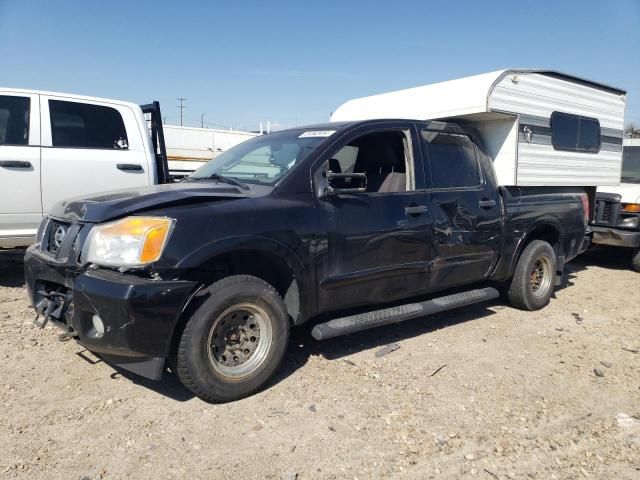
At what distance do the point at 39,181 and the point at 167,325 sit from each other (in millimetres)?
3566

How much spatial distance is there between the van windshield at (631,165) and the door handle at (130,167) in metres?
7.99

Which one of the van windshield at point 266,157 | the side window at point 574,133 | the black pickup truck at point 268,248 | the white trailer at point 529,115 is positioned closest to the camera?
the black pickup truck at point 268,248

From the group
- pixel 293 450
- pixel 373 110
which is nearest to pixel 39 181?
pixel 373 110

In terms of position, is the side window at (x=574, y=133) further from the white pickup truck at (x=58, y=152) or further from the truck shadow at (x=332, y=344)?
the white pickup truck at (x=58, y=152)

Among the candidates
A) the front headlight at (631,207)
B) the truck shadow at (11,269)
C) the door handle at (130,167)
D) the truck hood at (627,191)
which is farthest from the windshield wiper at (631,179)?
the truck shadow at (11,269)

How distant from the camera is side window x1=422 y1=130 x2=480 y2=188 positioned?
4.67m

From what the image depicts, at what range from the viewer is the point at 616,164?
7414 millimetres

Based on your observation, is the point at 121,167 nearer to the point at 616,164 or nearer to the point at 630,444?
the point at 630,444

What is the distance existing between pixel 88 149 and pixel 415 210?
3946 millimetres

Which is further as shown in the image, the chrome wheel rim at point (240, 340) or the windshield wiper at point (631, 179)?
the windshield wiper at point (631, 179)

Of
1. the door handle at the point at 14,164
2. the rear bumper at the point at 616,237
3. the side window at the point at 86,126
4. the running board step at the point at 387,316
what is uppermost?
the side window at the point at 86,126

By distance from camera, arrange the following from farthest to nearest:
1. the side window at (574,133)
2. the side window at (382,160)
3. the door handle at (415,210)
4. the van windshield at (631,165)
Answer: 1. the van windshield at (631,165)
2. the side window at (574,133)
3. the side window at (382,160)
4. the door handle at (415,210)

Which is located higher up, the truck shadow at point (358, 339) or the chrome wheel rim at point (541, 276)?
the chrome wheel rim at point (541, 276)

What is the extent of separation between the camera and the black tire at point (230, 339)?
3191 millimetres
